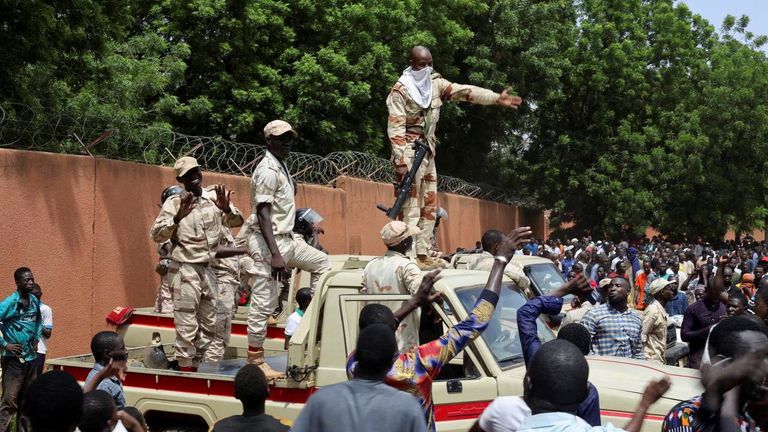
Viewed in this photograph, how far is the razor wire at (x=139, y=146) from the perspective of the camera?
436 inches

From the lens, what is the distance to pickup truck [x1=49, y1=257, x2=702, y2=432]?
5812 millimetres

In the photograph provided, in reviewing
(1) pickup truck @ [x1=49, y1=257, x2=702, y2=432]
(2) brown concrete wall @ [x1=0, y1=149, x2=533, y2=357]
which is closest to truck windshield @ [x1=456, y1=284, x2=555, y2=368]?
(1) pickup truck @ [x1=49, y1=257, x2=702, y2=432]

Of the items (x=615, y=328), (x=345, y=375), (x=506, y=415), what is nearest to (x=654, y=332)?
(x=615, y=328)

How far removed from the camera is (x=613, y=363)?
646 centimetres

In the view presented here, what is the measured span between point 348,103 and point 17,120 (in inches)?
413

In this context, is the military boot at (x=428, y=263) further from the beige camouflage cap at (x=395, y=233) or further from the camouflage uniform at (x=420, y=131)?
the beige camouflage cap at (x=395, y=233)

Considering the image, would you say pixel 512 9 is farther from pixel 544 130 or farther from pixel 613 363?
pixel 613 363

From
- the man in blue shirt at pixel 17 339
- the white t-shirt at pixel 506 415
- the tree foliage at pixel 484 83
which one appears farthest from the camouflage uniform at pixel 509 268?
the tree foliage at pixel 484 83

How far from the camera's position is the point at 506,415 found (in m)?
3.87

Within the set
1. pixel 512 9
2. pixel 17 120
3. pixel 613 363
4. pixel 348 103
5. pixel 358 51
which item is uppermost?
pixel 512 9

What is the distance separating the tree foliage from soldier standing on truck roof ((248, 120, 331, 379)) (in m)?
5.56

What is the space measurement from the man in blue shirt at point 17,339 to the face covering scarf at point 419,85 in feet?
12.9

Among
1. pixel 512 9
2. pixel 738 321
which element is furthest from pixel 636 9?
pixel 738 321

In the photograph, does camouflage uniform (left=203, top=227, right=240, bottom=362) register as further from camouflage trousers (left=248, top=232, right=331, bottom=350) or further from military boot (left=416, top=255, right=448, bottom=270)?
military boot (left=416, top=255, right=448, bottom=270)
